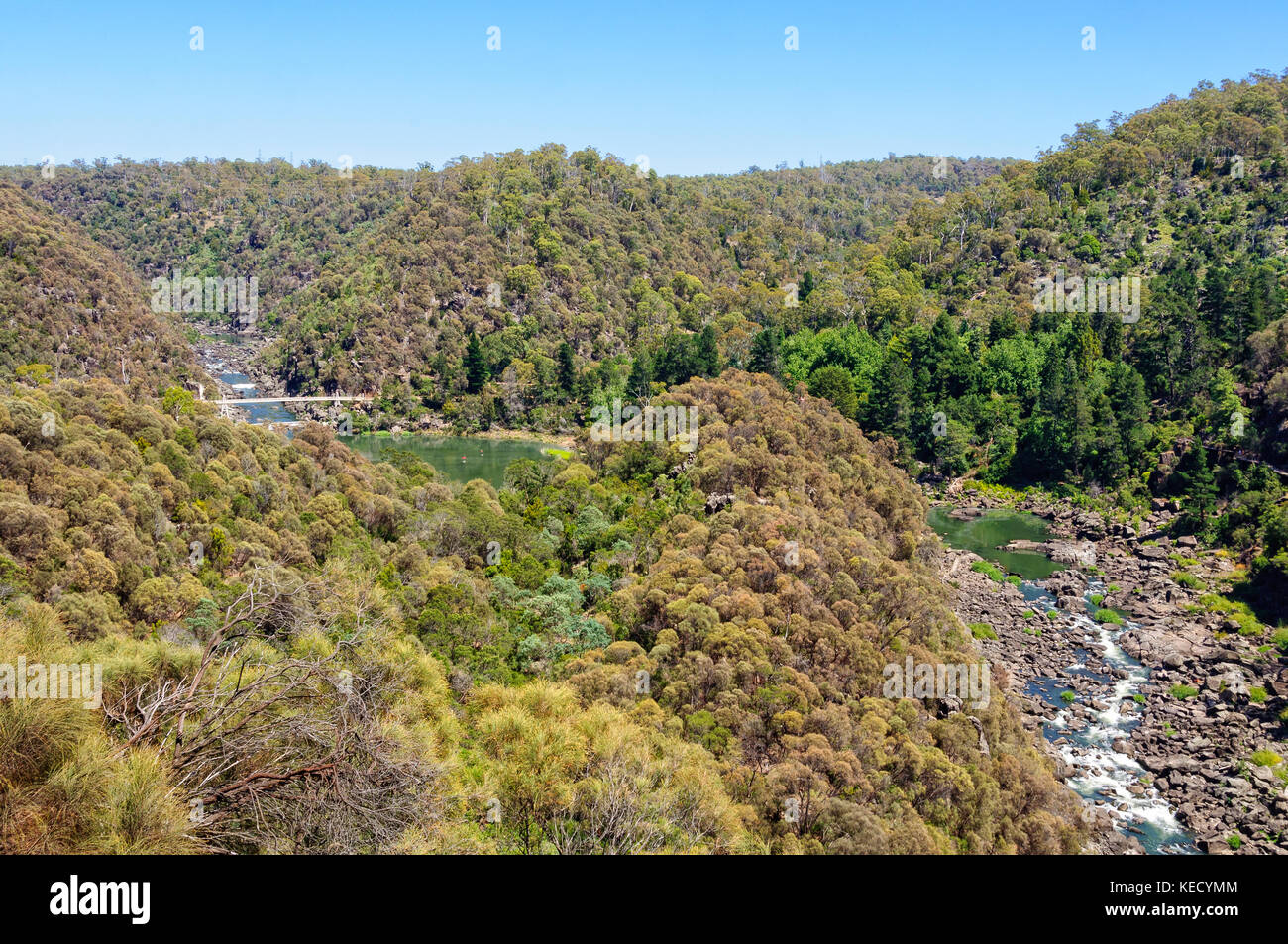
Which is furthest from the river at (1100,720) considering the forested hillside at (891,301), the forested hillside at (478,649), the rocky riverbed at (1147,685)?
the forested hillside at (891,301)

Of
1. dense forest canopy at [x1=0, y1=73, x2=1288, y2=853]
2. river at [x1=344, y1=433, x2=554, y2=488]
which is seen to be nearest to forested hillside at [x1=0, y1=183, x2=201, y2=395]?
dense forest canopy at [x1=0, y1=73, x2=1288, y2=853]

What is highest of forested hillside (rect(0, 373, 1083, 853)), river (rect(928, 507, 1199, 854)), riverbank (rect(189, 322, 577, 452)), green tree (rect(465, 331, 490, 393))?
green tree (rect(465, 331, 490, 393))

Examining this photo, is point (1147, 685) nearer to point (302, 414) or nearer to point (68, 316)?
point (302, 414)

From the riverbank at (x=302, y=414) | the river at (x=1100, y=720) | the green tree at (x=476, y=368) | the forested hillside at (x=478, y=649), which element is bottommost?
the river at (x=1100, y=720)

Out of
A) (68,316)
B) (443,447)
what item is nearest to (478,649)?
(443,447)

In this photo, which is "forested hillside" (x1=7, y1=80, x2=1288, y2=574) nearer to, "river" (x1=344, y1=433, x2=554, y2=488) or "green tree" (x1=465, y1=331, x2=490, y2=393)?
"green tree" (x1=465, y1=331, x2=490, y2=393)

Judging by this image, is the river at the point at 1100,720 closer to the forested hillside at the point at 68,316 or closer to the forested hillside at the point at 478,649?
the forested hillside at the point at 478,649
